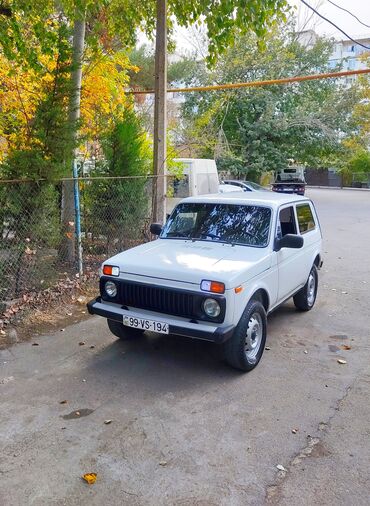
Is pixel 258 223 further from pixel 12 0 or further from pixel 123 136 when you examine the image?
pixel 12 0

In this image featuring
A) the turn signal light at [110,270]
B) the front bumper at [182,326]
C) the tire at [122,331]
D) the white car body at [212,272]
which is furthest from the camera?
the tire at [122,331]

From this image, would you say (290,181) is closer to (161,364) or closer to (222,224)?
(222,224)

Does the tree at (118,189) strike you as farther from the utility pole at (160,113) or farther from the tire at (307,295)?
the tire at (307,295)

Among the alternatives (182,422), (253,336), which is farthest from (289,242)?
(182,422)

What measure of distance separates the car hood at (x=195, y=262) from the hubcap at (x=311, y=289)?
1876 mm

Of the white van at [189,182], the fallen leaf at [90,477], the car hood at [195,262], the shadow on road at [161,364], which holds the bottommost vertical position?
the shadow on road at [161,364]

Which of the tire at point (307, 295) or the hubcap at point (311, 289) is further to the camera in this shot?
the hubcap at point (311, 289)

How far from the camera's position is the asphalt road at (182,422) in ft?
8.80

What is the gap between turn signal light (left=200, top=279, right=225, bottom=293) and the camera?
3.85m

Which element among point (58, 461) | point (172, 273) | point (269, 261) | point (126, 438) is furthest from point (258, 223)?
point (58, 461)

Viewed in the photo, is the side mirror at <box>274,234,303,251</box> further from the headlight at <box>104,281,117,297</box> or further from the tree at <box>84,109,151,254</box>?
the tree at <box>84,109,151,254</box>

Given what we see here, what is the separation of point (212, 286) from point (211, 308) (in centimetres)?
21

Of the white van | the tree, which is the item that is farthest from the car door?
the white van

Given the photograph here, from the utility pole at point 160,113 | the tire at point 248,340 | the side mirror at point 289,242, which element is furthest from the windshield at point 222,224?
the utility pole at point 160,113
